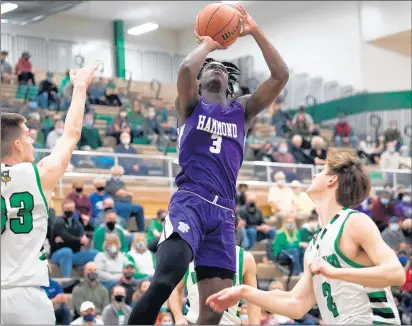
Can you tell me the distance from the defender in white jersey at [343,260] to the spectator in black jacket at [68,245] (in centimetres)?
849

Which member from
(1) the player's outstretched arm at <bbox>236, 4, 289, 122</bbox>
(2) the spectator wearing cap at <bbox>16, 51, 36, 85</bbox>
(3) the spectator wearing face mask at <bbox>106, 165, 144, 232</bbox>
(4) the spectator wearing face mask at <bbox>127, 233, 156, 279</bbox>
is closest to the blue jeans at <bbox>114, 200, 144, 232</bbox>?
(3) the spectator wearing face mask at <bbox>106, 165, 144, 232</bbox>

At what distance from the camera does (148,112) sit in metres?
24.1

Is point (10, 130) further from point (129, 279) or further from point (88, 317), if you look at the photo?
point (129, 279)

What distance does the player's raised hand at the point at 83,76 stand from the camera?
5582 millimetres

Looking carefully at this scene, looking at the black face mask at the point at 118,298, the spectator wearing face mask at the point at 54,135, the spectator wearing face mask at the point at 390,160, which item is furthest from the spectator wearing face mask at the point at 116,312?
the spectator wearing face mask at the point at 390,160

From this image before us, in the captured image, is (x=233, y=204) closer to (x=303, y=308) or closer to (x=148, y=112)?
(x=303, y=308)

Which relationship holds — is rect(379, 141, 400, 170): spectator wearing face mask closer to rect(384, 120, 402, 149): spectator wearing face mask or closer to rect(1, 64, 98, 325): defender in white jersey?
rect(384, 120, 402, 149): spectator wearing face mask

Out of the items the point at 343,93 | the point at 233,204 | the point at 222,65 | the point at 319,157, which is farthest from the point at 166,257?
the point at 343,93

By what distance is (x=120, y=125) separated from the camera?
21.2 meters

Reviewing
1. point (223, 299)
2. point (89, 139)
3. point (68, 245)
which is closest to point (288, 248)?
point (68, 245)

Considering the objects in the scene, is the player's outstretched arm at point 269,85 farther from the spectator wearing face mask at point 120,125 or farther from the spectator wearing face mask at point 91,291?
the spectator wearing face mask at point 120,125

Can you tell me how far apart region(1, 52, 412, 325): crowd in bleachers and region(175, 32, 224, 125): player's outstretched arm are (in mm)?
6039

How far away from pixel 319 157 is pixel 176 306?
13.7m

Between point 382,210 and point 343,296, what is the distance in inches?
559
